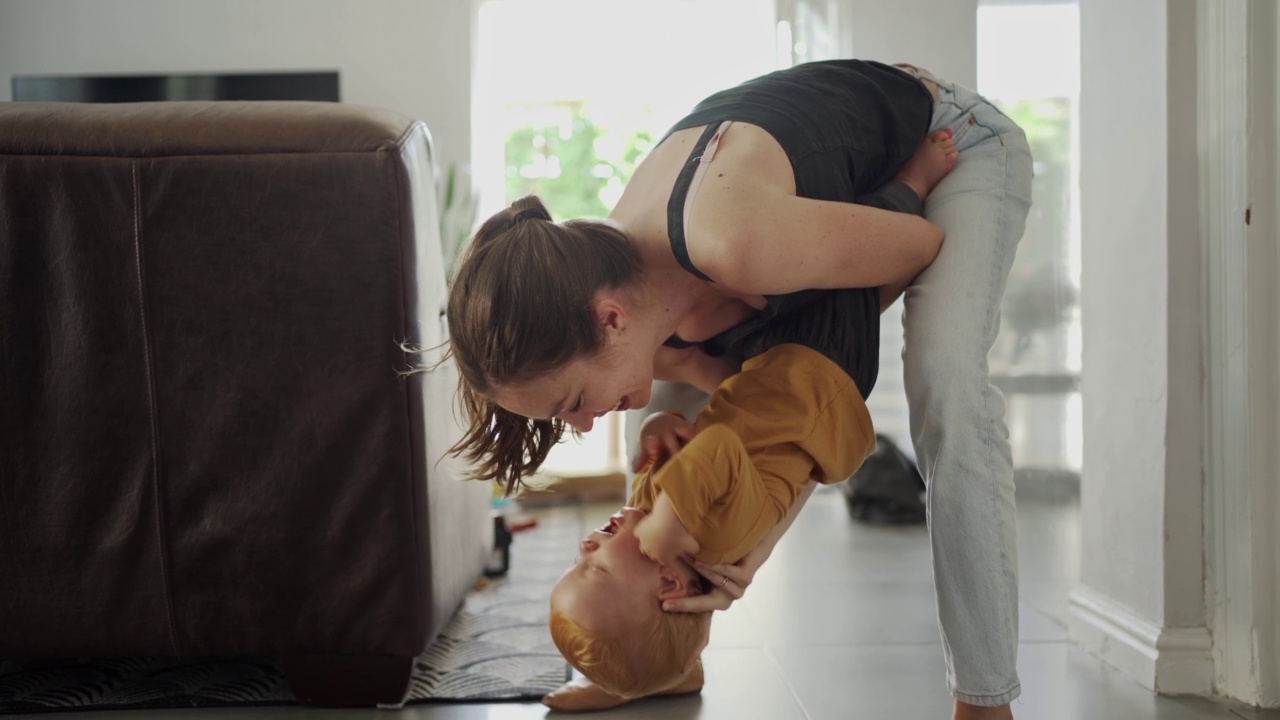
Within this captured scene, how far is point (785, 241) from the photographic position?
1.06 metres

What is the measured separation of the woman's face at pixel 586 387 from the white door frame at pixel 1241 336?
790 mm

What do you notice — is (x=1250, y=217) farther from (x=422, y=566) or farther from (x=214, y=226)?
(x=214, y=226)

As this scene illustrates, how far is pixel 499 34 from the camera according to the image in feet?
15.6

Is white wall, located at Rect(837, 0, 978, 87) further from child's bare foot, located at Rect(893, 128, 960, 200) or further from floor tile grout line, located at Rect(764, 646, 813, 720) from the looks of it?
floor tile grout line, located at Rect(764, 646, 813, 720)

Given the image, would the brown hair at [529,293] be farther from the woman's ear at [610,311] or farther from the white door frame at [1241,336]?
the white door frame at [1241,336]

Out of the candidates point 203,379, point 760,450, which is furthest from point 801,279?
point 203,379

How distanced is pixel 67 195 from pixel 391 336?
0.43m

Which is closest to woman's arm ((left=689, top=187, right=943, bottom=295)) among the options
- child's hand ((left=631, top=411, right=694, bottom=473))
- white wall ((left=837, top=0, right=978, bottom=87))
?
child's hand ((left=631, top=411, right=694, bottom=473))

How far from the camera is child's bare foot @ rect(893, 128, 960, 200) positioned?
1.29m

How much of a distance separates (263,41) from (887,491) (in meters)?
3.39

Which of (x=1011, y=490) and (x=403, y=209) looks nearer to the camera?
(x=1011, y=490)

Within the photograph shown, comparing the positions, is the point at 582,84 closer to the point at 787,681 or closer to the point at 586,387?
the point at 787,681

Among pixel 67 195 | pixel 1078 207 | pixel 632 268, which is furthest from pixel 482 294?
pixel 1078 207

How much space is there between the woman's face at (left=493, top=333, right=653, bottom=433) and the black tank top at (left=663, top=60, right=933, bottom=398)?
0.56 ft
